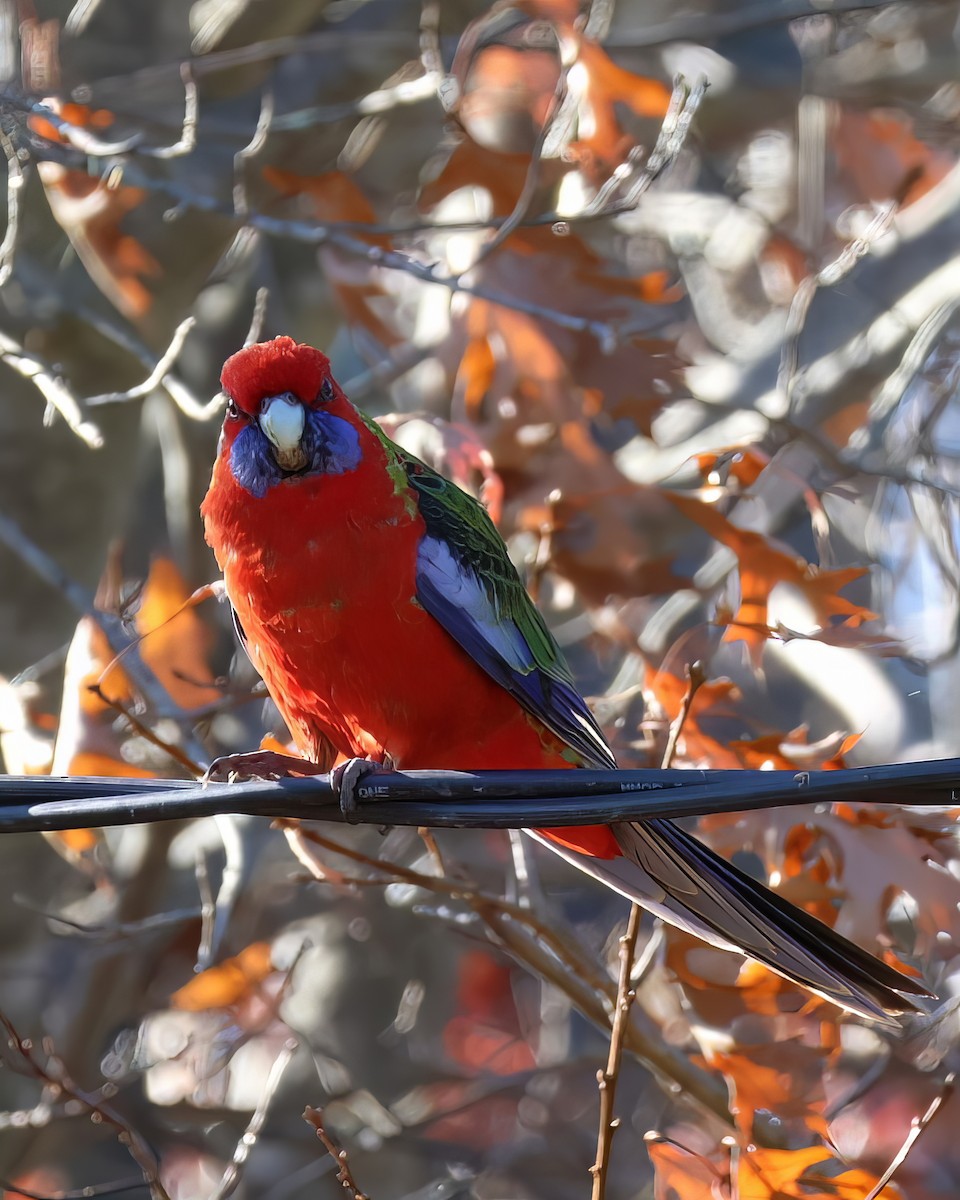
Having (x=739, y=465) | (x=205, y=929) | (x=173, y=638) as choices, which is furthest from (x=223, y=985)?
(x=739, y=465)

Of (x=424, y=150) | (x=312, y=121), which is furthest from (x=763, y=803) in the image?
(x=424, y=150)

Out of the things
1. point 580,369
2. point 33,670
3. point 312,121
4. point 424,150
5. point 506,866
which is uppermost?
point 424,150

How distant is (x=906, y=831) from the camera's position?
3822 millimetres

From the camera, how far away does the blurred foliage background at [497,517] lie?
404 centimetres

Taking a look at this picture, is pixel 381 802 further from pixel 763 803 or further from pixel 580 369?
pixel 580 369

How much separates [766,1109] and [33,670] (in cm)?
334

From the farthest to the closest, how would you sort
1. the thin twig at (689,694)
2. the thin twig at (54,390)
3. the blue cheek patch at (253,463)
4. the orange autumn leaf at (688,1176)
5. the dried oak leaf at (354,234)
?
the dried oak leaf at (354,234) → the thin twig at (54,390) → the orange autumn leaf at (688,1176) → the blue cheek patch at (253,463) → the thin twig at (689,694)

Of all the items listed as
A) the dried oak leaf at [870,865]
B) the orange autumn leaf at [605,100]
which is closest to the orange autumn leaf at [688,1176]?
the dried oak leaf at [870,865]

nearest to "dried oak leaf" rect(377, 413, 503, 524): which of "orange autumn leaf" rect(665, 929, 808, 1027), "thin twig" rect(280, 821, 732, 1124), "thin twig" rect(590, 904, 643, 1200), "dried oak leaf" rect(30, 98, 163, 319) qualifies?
"thin twig" rect(280, 821, 732, 1124)

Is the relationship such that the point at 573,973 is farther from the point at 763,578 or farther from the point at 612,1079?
the point at 763,578

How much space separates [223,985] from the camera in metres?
5.52

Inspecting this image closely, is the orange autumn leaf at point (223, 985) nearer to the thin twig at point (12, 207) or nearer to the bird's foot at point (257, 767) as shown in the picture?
the bird's foot at point (257, 767)

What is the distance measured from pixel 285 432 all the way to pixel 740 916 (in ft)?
5.06

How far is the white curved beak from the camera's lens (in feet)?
10.0
